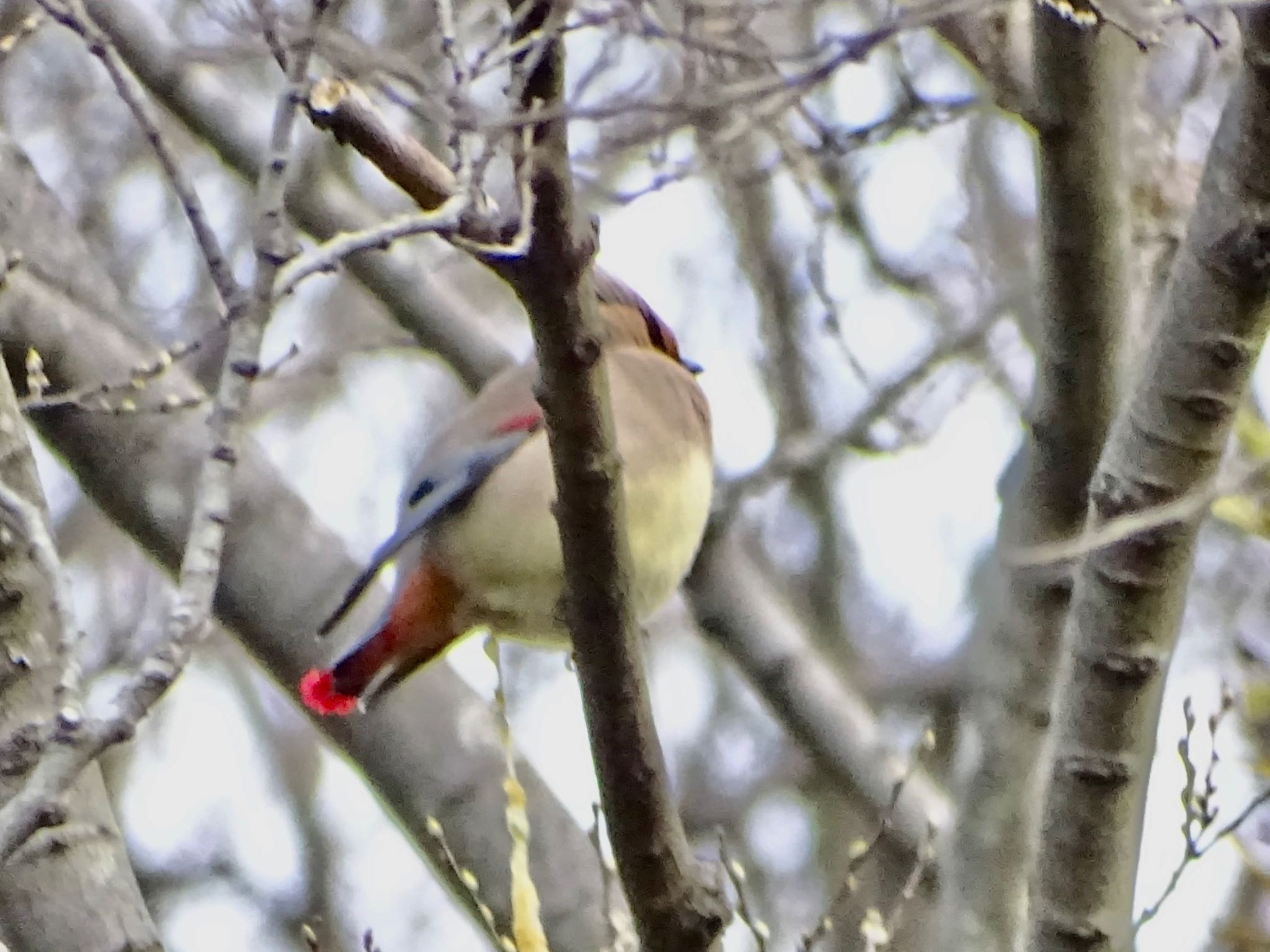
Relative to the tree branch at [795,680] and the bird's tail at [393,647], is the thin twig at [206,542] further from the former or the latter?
the tree branch at [795,680]

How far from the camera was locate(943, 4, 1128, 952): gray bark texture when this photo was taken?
6.55 ft

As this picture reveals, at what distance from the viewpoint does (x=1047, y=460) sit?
219 cm

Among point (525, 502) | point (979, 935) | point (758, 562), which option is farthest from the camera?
point (758, 562)

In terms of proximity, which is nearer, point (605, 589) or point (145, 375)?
point (605, 589)

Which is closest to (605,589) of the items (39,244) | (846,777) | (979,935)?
(979,935)

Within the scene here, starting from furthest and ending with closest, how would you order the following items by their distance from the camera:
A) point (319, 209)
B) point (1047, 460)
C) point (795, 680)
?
1. point (319, 209)
2. point (795, 680)
3. point (1047, 460)

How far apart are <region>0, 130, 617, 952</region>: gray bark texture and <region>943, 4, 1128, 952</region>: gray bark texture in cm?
77

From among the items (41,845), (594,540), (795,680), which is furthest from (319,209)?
(594,540)

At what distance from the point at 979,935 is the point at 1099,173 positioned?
95 cm

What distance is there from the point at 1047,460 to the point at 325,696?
1043 mm

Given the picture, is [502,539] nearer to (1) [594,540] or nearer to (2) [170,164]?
(1) [594,540]

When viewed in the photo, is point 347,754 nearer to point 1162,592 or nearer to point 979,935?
point 979,935

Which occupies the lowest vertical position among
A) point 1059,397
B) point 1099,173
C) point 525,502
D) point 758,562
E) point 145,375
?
point 145,375

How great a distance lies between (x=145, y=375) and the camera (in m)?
2.14
